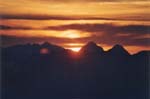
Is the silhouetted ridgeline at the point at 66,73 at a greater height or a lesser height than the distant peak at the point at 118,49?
lesser

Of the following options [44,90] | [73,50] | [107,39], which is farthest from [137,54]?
[44,90]

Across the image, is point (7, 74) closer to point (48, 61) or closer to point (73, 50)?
point (48, 61)

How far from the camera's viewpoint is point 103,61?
2.36 meters

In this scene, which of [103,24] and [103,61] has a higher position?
[103,24]

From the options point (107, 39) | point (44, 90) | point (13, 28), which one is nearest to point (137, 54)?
point (107, 39)

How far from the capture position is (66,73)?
234 cm

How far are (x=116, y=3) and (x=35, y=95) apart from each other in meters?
0.68

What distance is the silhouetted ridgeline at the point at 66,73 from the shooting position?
2.33 m

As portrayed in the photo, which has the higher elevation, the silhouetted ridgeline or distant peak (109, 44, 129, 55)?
distant peak (109, 44, 129, 55)

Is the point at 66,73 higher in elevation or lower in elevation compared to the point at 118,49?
lower

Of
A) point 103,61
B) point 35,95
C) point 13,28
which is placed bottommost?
point 35,95

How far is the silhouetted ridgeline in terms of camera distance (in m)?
2.33

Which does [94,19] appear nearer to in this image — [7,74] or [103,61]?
[103,61]

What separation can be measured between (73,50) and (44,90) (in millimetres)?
272
